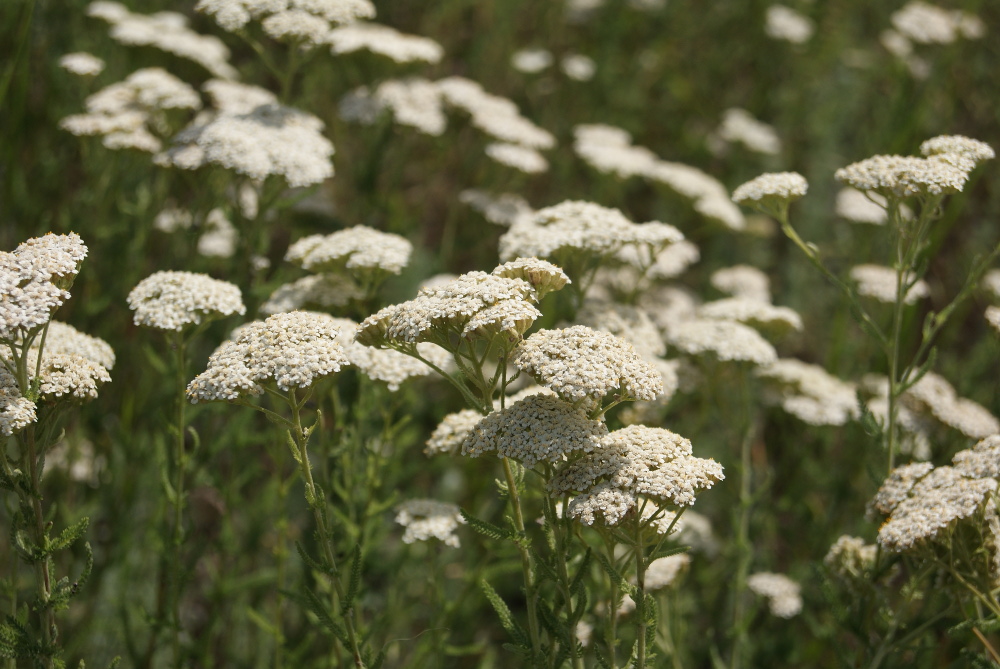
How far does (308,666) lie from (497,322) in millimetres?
1886

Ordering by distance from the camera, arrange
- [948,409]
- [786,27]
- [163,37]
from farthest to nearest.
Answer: [786,27] → [163,37] → [948,409]

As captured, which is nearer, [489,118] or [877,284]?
[877,284]

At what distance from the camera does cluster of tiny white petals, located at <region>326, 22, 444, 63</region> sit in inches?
166

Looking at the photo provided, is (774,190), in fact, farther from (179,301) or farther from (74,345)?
(74,345)

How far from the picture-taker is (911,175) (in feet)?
8.71

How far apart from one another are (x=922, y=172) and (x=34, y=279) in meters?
2.63

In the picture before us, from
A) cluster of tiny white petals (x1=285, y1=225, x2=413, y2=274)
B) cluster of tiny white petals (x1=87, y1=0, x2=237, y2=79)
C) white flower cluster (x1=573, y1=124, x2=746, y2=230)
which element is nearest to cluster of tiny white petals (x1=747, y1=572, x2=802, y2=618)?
white flower cluster (x1=573, y1=124, x2=746, y2=230)

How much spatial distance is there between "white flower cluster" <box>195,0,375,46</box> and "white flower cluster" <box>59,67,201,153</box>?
0.42 m

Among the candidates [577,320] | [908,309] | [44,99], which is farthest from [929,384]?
[44,99]

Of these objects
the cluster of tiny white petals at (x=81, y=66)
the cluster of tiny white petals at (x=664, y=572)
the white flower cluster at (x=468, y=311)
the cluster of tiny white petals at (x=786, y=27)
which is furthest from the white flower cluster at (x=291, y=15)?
the cluster of tiny white petals at (x=786, y=27)

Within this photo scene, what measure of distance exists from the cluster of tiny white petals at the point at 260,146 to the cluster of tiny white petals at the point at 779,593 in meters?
2.48

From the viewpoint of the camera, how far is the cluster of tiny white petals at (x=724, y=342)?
3269 mm

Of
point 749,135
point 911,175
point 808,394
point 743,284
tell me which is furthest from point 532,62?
point 911,175

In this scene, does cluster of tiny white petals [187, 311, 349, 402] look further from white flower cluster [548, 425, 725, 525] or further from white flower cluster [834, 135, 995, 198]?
white flower cluster [834, 135, 995, 198]
